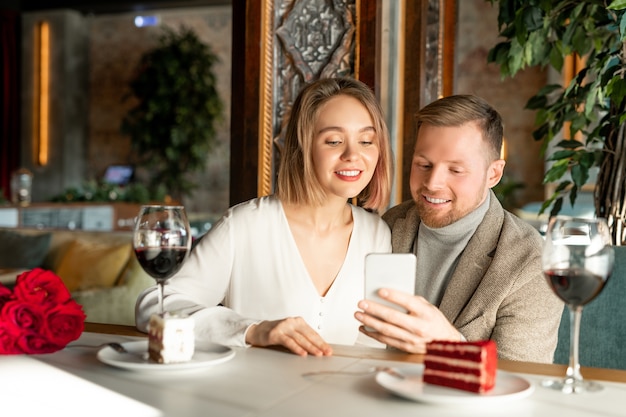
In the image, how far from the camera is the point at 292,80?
2.66 m

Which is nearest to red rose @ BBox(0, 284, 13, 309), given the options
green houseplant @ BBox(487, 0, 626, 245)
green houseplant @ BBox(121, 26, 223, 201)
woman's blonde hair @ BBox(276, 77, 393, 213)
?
woman's blonde hair @ BBox(276, 77, 393, 213)

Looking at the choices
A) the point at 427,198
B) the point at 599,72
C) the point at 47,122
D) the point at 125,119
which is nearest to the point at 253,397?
the point at 427,198

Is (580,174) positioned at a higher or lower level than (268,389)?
higher

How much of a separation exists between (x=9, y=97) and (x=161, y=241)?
35.4 ft

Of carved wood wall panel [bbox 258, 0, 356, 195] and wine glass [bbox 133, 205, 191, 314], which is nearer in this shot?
wine glass [bbox 133, 205, 191, 314]

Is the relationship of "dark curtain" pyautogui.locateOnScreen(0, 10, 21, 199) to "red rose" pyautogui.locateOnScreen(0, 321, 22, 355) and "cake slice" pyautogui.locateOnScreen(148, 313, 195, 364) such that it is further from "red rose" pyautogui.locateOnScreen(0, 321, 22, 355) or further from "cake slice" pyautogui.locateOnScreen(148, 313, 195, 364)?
"cake slice" pyautogui.locateOnScreen(148, 313, 195, 364)

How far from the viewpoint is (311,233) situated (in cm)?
196

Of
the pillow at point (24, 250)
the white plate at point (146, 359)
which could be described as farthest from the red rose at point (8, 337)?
the pillow at point (24, 250)

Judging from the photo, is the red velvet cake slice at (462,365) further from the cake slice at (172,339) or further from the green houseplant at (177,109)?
the green houseplant at (177,109)

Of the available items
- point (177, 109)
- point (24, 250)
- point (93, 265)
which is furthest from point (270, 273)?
point (177, 109)

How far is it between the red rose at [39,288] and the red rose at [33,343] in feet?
0.19

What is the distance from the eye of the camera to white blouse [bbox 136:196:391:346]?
6.05ft

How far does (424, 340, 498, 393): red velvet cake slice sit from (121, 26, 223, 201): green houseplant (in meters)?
9.13

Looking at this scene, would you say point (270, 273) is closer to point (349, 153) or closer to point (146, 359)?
point (349, 153)
